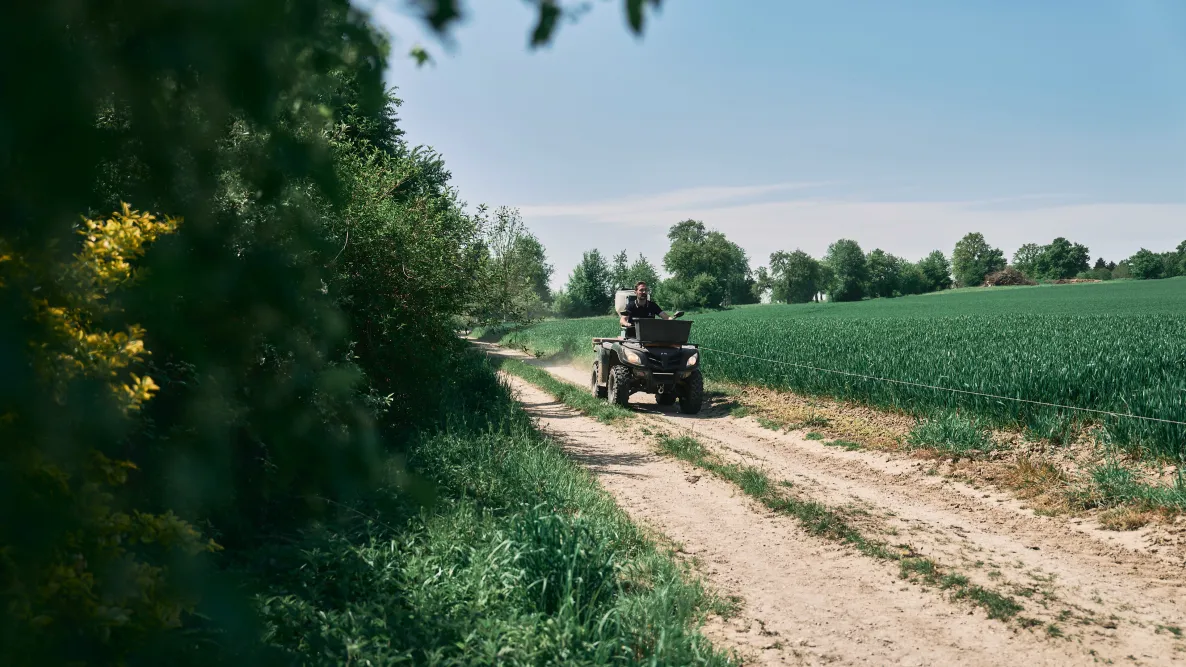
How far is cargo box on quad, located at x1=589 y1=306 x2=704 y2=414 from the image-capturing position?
45.9ft

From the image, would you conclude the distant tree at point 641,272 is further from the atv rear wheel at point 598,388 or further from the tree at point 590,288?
the atv rear wheel at point 598,388

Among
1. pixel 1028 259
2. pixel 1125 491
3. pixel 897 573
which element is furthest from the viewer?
pixel 1028 259

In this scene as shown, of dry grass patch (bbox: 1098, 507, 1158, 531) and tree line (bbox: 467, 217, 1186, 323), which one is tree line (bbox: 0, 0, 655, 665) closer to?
dry grass patch (bbox: 1098, 507, 1158, 531)

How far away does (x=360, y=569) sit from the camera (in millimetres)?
4520

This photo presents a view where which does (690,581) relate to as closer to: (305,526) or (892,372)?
(305,526)

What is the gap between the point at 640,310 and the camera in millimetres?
14844

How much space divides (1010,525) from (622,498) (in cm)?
360

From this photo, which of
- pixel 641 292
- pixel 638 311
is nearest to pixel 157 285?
pixel 641 292

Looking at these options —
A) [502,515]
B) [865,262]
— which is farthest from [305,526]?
[865,262]

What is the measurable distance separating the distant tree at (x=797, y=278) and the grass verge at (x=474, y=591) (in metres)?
107

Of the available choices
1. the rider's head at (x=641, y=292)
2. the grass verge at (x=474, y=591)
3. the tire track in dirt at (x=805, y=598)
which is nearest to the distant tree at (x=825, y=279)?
the rider's head at (x=641, y=292)

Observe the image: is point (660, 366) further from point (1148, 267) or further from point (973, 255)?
point (973, 255)

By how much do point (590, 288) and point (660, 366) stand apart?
188ft

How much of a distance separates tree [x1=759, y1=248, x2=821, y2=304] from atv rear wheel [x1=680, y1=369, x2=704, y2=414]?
9813 cm
